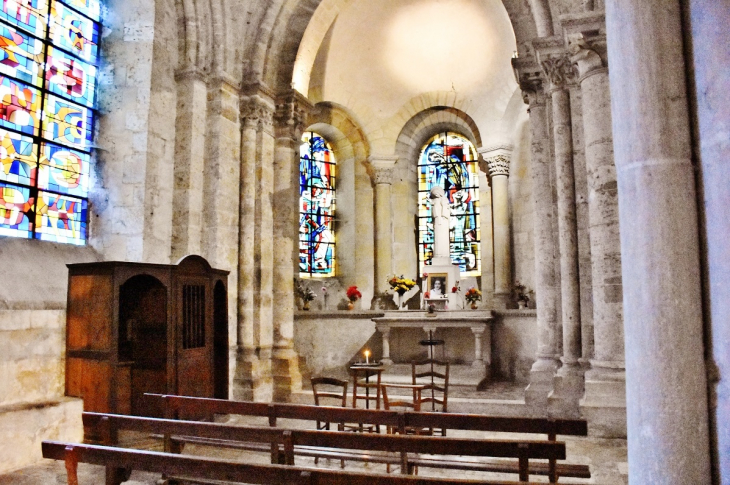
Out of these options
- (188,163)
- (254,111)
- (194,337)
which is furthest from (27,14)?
(194,337)

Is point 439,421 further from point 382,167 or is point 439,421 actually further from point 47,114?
point 382,167

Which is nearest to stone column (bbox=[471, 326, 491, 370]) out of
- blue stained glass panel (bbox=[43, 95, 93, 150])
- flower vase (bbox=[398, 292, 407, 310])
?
flower vase (bbox=[398, 292, 407, 310])

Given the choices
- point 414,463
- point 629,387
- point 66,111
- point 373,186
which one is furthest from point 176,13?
point 629,387

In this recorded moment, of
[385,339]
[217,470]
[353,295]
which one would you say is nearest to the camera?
[217,470]

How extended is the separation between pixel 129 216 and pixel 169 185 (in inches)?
32.8

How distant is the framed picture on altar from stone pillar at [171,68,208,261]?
474 cm

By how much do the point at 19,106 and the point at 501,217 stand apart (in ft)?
30.2

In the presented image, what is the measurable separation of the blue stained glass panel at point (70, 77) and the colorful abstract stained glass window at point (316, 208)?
597cm

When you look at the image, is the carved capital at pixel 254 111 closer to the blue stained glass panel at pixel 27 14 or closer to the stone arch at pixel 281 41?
the stone arch at pixel 281 41

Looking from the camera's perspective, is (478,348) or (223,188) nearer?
(223,188)

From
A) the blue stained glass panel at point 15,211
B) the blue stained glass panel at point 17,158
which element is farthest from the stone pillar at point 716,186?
the blue stained glass panel at point 17,158

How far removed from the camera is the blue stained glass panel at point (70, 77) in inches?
285

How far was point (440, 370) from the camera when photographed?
10.1 metres

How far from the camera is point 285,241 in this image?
32.2 ft
